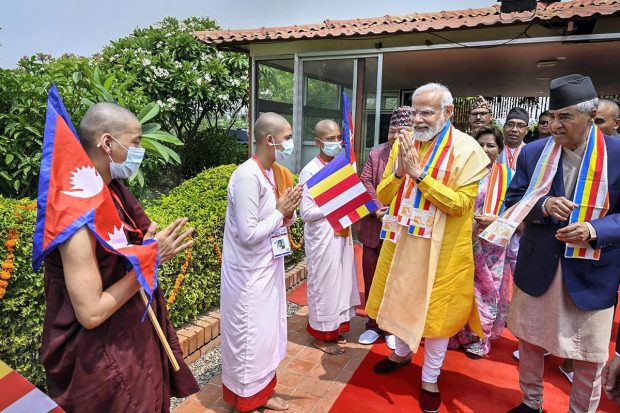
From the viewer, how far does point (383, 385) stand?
3160 mm

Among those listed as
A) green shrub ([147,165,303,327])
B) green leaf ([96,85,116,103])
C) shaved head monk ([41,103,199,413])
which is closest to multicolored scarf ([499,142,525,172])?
green shrub ([147,165,303,327])

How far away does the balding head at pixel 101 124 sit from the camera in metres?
1.66

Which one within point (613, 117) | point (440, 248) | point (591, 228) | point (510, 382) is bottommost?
point (510, 382)

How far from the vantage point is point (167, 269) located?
320cm

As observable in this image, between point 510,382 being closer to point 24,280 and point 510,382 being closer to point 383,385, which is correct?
point 383,385

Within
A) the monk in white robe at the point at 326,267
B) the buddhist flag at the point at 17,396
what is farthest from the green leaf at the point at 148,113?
the buddhist flag at the point at 17,396

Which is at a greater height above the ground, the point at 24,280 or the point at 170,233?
the point at 170,233

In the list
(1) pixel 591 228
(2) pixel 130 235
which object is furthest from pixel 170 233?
(1) pixel 591 228

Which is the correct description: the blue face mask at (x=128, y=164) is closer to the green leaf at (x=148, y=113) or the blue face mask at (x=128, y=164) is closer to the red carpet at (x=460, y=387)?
the red carpet at (x=460, y=387)

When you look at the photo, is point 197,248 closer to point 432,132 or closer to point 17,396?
point 432,132

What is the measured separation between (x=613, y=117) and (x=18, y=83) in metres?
5.33

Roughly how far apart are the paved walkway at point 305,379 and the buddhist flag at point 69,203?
173 centimetres

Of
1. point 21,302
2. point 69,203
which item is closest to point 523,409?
point 69,203

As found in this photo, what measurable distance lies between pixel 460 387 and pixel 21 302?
10.0 feet
